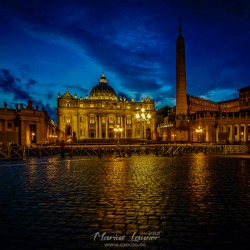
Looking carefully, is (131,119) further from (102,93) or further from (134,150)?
(134,150)

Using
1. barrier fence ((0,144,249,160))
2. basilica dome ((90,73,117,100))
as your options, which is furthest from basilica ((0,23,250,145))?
barrier fence ((0,144,249,160))

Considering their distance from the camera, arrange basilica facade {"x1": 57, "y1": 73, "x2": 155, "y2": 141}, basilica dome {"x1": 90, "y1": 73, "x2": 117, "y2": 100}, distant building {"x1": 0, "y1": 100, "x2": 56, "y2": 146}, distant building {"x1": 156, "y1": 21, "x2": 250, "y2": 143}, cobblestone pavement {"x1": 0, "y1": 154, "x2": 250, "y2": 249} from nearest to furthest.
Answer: cobblestone pavement {"x1": 0, "y1": 154, "x2": 250, "y2": 249} < distant building {"x1": 156, "y1": 21, "x2": 250, "y2": 143} < distant building {"x1": 0, "y1": 100, "x2": 56, "y2": 146} < basilica facade {"x1": 57, "y1": 73, "x2": 155, "y2": 141} < basilica dome {"x1": 90, "y1": 73, "x2": 117, "y2": 100}

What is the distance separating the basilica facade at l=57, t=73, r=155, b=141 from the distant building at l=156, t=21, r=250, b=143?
2481 centimetres

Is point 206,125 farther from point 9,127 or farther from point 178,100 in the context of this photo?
point 9,127

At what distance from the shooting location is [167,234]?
4.18 m

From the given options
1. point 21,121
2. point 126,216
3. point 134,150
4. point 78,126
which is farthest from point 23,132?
point 78,126

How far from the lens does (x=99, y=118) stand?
108 meters

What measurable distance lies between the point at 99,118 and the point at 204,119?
2322 inches

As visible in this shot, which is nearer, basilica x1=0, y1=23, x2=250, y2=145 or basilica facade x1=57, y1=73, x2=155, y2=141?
basilica x1=0, y1=23, x2=250, y2=145

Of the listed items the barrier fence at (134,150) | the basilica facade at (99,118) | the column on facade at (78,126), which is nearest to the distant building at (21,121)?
the barrier fence at (134,150)

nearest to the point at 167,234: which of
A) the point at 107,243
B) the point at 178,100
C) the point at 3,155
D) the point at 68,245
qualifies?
the point at 107,243

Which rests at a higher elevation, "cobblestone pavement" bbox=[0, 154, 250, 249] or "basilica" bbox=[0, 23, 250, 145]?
"basilica" bbox=[0, 23, 250, 145]

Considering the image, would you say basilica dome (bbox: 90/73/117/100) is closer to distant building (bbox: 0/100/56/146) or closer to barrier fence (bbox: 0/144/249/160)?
distant building (bbox: 0/100/56/146)

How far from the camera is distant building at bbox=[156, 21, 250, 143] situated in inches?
1222
